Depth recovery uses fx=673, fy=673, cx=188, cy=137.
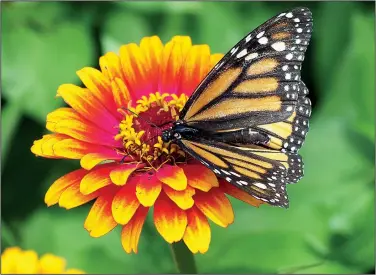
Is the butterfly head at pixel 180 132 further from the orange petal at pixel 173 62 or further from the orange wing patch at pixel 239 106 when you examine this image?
the orange petal at pixel 173 62

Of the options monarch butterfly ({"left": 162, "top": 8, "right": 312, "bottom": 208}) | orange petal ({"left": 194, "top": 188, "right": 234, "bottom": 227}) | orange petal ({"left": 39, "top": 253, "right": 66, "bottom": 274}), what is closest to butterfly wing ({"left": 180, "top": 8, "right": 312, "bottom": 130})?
monarch butterfly ({"left": 162, "top": 8, "right": 312, "bottom": 208})

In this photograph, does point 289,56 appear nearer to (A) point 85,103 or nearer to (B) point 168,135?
(B) point 168,135

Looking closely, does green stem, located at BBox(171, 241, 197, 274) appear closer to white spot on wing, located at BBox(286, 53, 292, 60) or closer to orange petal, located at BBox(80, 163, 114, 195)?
orange petal, located at BBox(80, 163, 114, 195)

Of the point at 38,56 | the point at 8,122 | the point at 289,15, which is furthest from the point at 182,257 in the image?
the point at 38,56

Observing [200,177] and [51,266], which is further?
[51,266]

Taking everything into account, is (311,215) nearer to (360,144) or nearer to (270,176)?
(360,144)

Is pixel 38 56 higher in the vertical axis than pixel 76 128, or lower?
higher

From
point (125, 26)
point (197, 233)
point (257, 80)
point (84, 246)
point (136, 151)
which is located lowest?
point (84, 246)
